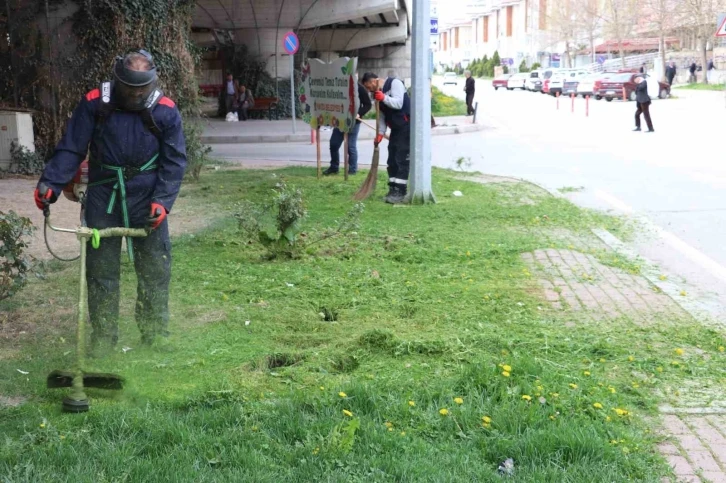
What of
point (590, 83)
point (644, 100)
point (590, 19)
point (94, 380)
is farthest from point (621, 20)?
point (94, 380)

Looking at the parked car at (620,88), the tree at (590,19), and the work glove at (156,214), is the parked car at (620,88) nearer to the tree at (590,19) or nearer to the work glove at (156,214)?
the tree at (590,19)

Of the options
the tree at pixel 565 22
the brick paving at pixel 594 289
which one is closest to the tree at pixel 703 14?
the tree at pixel 565 22

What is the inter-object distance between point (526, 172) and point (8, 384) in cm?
1216

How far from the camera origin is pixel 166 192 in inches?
202

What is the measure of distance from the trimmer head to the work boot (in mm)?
7073

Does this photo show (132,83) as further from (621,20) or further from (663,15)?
(621,20)

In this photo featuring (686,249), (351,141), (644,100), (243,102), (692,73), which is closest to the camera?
(686,249)

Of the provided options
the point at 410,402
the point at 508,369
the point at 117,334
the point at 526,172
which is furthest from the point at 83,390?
the point at 526,172

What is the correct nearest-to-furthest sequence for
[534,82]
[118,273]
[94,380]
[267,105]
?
1. [94,380]
2. [118,273]
3. [267,105]
4. [534,82]

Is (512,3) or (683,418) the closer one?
(683,418)

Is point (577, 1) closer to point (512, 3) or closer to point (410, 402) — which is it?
point (512, 3)

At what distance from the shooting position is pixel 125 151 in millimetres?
5090

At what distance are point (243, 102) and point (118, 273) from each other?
2804 cm

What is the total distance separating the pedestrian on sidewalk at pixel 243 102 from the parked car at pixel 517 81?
140 feet
